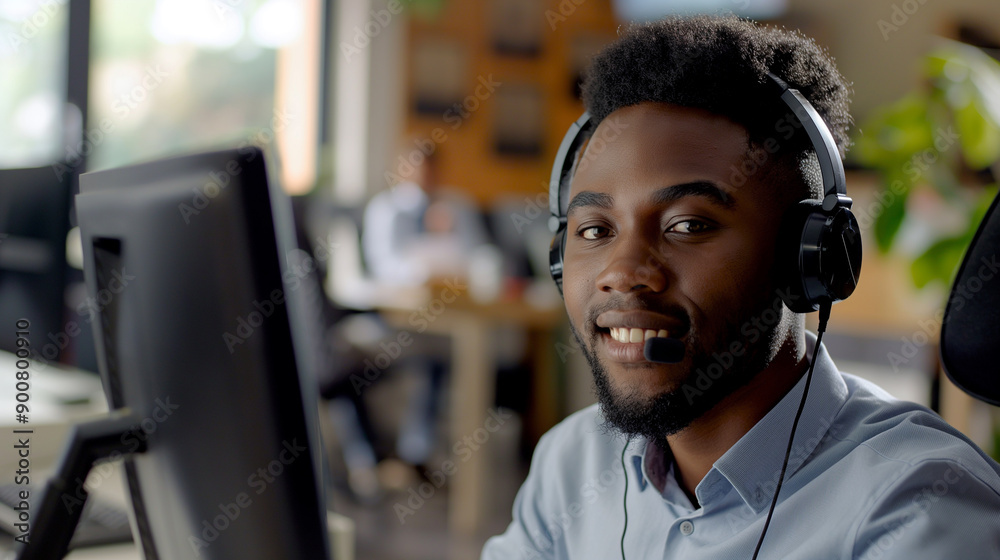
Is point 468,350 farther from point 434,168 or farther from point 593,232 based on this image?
point 593,232

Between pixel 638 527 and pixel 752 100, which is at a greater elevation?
pixel 752 100

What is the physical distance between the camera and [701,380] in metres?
0.66

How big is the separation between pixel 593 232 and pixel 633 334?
0.38 feet

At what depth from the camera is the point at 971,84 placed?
1.58 metres

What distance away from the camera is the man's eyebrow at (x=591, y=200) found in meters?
0.70

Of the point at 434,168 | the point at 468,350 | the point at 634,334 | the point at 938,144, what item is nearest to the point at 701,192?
the point at 634,334

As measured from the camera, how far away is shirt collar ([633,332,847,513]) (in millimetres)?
677

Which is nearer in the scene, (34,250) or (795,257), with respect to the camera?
(795,257)

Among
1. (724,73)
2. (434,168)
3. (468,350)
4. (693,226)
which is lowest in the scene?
(468,350)

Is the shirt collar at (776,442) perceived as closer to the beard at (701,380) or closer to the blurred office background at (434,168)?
the beard at (701,380)

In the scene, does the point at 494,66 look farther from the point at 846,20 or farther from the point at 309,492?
the point at 309,492

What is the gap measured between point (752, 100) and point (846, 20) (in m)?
4.00

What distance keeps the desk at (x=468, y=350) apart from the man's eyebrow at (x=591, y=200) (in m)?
2.19

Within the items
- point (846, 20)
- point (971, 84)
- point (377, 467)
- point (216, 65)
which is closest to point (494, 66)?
point (216, 65)
